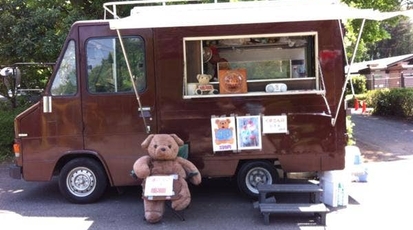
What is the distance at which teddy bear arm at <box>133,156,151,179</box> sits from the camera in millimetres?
5711

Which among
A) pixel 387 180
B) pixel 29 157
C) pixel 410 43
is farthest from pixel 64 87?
pixel 410 43

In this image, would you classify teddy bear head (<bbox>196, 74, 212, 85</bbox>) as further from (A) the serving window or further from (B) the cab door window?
(B) the cab door window

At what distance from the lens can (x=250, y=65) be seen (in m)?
6.49

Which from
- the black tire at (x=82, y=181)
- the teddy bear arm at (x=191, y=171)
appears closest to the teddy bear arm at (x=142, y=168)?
the teddy bear arm at (x=191, y=171)

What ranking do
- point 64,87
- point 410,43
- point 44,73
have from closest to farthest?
point 64,87 < point 44,73 < point 410,43

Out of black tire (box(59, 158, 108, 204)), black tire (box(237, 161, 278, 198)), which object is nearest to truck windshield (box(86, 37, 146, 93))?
black tire (box(59, 158, 108, 204))

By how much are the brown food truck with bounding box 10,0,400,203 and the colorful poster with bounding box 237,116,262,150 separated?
0.01 meters

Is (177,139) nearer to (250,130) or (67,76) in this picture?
(250,130)

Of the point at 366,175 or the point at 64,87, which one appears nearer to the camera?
the point at 64,87

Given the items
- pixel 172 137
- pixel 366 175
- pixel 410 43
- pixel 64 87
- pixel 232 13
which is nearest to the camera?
pixel 232 13

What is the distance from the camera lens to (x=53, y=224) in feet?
18.8

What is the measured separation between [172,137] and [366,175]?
11.7 feet

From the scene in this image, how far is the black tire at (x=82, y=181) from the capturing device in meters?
6.38

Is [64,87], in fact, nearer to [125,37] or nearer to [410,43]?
[125,37]
